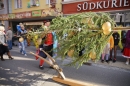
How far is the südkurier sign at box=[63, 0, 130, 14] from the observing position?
26.1 ft

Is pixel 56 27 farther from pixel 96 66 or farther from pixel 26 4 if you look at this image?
pixel 26 4

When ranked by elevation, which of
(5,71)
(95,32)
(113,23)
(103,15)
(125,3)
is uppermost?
(125,3)

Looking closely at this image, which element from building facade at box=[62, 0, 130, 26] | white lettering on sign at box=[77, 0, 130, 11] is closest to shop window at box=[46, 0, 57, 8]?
building facade at box=[62, 0, 130, 26]

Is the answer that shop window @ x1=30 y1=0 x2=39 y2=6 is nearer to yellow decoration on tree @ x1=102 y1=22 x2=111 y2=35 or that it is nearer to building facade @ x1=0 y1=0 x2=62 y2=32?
building facade @ x1=0 y1=0 x2=62 y2=32

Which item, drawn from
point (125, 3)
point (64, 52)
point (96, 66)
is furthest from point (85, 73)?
point (125, 3)

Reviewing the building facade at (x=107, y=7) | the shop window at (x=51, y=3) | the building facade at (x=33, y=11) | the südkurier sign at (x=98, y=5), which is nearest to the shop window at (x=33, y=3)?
the building facade at (x=33, y=11)

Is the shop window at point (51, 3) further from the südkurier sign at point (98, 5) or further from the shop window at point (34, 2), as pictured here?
the shop window at point (34, 2)

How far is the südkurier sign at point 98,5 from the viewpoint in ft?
26.1

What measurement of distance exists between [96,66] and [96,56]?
11.4 ft

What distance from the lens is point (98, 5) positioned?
885cm

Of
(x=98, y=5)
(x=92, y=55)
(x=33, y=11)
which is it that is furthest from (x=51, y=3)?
(x=92, y=55)

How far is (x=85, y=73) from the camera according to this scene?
4262mm

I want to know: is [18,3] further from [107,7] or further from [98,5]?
[107,7]

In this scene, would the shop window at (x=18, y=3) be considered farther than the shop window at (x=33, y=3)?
Yes
